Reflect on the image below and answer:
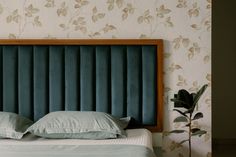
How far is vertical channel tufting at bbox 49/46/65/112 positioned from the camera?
3.42 metres

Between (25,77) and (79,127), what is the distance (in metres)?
0.77

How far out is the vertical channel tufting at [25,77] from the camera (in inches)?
135

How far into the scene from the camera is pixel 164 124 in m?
3.48

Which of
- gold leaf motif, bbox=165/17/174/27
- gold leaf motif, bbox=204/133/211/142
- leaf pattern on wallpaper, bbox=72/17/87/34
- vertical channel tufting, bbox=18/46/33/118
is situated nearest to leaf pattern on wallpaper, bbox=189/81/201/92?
gold leaf motif, bbox=204/133/211/142

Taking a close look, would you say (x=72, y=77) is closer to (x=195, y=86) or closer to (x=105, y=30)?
(x=105, y=30)

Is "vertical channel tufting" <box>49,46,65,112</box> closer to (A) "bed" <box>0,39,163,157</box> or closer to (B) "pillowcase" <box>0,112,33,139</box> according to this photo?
(A) "bed" <box>0,39,163,157</box>

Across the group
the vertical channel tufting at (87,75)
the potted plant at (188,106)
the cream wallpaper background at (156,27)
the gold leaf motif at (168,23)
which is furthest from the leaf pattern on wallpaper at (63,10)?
the potted plant at (188,106)

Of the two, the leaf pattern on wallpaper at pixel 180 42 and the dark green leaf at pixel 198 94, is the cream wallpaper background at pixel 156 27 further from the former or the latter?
the dark green leaf at pixel 198 94
